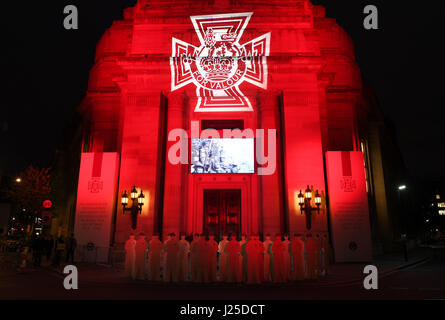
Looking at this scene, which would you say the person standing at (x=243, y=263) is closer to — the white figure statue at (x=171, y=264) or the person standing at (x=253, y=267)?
the person standing at (x=253, y=267)

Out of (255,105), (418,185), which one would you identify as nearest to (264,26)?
(255,105)

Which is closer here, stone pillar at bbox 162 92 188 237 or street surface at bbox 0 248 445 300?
street surface at bbox 0 248 445 300

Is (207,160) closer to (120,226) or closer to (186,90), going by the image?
(186,90)

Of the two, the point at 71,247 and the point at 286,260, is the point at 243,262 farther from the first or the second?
the point at 71,247

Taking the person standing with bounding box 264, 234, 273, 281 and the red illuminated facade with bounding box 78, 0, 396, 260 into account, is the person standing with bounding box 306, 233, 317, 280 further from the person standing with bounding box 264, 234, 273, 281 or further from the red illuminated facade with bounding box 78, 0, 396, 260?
the red illuminated facade with bounding box 78, 0, 396, 260

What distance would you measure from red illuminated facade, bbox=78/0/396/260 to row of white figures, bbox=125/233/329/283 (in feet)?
23.4

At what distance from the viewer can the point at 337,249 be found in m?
18.8

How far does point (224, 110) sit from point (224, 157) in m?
3.70

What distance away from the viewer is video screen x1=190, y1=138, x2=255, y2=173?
71.4 feet

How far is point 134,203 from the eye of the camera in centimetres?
1962

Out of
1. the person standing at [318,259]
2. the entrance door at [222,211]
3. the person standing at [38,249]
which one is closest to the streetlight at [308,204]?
the entrance door at [222,211]

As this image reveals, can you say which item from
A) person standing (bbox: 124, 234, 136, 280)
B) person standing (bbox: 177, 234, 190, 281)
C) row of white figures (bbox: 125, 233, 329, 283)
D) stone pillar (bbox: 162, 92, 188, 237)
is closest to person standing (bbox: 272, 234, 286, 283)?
row of white figures (bbox: 125, 233, 329, 283)

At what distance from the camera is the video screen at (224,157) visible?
856 inches
